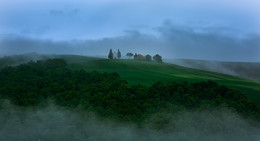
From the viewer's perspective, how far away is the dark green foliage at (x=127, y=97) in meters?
8.03

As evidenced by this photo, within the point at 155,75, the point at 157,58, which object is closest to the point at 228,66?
the point at 157,58

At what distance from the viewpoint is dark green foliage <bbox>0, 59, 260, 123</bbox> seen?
8.03m

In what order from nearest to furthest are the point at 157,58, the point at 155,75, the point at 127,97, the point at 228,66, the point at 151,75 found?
the point at 127,97 → the point at 151,75 → the point at 155,75 → the point at 157,58 → the point at 228,66

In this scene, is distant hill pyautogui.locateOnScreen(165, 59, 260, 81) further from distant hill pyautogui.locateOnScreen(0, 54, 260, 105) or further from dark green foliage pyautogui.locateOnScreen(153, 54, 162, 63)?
distant hill pyautogui.locateOnScreen(0, 54, 260, 105)

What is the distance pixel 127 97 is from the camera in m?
9.01

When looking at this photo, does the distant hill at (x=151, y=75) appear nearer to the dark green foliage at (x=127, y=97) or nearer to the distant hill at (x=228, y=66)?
the dark green foliage at (x=127, y=97)

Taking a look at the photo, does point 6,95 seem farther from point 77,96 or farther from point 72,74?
point 72,74

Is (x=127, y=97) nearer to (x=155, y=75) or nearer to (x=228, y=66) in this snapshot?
(x=155, y=75)

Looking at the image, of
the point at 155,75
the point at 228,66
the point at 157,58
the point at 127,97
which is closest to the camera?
the point at 127,97

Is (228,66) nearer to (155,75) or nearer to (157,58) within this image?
(157,58)

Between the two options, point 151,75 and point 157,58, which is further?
point 157,58

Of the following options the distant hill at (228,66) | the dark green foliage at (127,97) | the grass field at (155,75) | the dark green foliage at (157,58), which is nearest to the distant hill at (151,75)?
the grass field at (155,75)

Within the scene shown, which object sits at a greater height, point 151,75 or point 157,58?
Result: point 157,58

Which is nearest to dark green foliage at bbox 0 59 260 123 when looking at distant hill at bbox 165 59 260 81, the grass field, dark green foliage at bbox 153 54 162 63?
the grass field
